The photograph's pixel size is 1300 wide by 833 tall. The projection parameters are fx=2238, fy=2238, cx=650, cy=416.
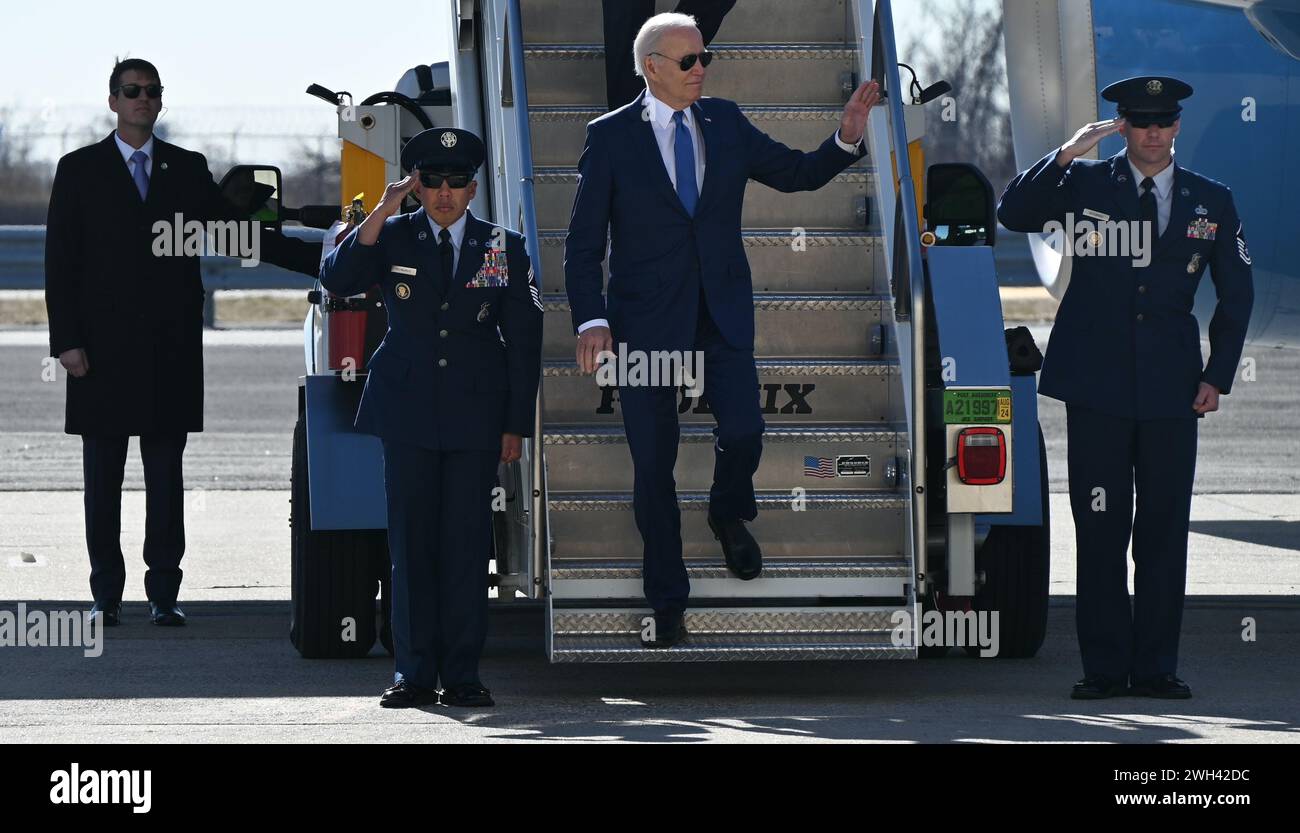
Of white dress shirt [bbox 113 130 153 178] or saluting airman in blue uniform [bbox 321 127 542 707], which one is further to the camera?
white dress shirt [bbox 113 130 153 178]

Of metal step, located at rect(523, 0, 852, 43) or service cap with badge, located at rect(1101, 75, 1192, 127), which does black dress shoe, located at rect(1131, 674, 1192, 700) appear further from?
metal step, located at rect(523, 0, 852, 43)

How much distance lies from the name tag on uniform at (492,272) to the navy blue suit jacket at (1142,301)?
170cm

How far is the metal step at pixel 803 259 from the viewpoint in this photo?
7.81 m

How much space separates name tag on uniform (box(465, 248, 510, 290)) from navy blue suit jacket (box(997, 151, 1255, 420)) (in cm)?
170

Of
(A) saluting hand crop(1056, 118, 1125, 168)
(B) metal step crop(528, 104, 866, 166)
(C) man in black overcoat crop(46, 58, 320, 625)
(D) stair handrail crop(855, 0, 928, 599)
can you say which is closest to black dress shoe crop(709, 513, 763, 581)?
(D) stair handrail crop(855, 0, 928, 599)

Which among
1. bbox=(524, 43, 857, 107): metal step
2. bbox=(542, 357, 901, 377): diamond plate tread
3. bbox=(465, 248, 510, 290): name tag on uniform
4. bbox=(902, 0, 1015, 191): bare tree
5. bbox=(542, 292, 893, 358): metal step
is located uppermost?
bbox=(902, 0, 1015, 191): bare tree

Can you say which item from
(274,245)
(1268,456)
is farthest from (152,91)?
(1268,456)

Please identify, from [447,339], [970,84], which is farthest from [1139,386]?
[970,84]

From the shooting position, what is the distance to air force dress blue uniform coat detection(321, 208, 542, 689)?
22.5 feet

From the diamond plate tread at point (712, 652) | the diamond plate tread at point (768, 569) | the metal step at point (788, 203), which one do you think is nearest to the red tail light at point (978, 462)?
the diamond plate tread at point (768, 569)

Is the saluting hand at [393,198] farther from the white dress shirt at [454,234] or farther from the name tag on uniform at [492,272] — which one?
the name tag on uniform at [492,272]

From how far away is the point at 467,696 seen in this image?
272 inches

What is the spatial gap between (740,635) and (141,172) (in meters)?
3.43

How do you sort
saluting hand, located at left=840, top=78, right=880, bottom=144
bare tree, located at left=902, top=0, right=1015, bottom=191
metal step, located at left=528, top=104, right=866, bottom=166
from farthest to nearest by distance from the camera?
bare tree, located at left=902, top=0, right=1015, bottom=191, metal step, located at left=528, top=104, right=866, bottom=166, saluting hand, located at left=840, top=78, right=880, bottom=144
